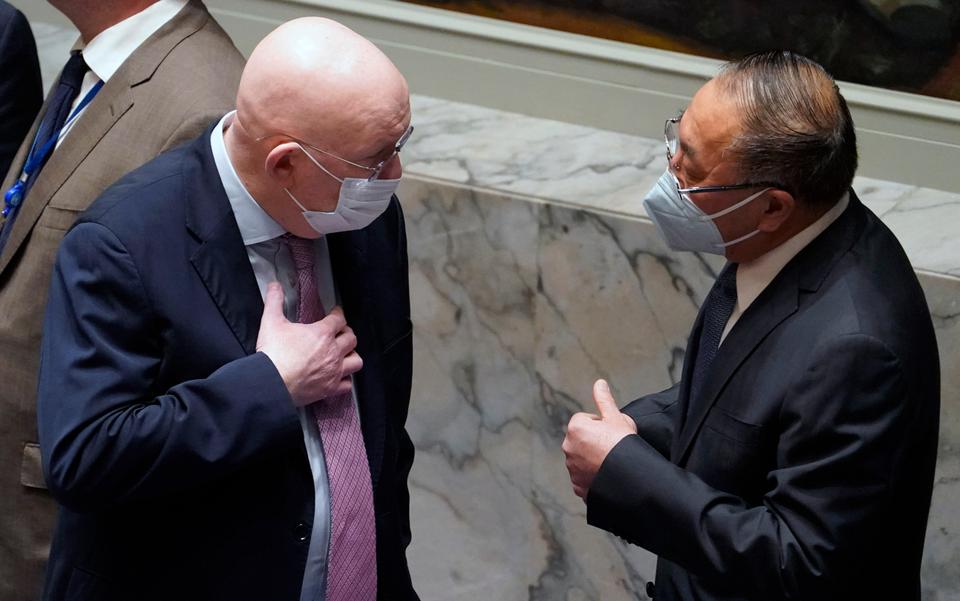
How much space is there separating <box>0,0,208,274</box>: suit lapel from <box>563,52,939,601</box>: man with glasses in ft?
3.94

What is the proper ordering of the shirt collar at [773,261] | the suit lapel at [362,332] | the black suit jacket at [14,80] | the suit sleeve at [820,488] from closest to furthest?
the suit sleeve at [820,488] < the shirt collar at [773,261] < the suit lapel at [362,332] < the black suit jacket at [14,80]

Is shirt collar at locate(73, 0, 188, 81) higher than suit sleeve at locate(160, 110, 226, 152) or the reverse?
higher

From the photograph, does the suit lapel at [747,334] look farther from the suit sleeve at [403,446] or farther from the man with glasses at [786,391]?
the suit sleeve at [403,446]

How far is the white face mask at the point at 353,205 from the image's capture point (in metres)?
2.43

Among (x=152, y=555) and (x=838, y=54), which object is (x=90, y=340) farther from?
(x=838, y=54)

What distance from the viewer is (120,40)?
10.1 feet

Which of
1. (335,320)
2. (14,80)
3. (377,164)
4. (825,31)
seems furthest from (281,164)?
(825,31)

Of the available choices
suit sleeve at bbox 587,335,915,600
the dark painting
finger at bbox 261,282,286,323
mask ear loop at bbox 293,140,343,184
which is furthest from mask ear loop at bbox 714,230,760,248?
the dark painting

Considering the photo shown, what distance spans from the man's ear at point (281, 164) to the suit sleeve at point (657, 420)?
2.98 feet

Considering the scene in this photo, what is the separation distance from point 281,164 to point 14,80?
1.53 metres

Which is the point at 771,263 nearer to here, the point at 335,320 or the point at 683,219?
the point at 683,219

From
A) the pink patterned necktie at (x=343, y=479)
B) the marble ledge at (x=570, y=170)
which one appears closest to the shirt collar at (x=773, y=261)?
the pink patterned necktie at (x=343, y=479)

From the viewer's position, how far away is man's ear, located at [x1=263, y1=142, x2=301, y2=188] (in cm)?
236

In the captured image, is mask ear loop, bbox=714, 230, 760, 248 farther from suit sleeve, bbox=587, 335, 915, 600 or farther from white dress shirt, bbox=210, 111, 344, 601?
white dress shirt, bbox=210, 111, 344, 601
